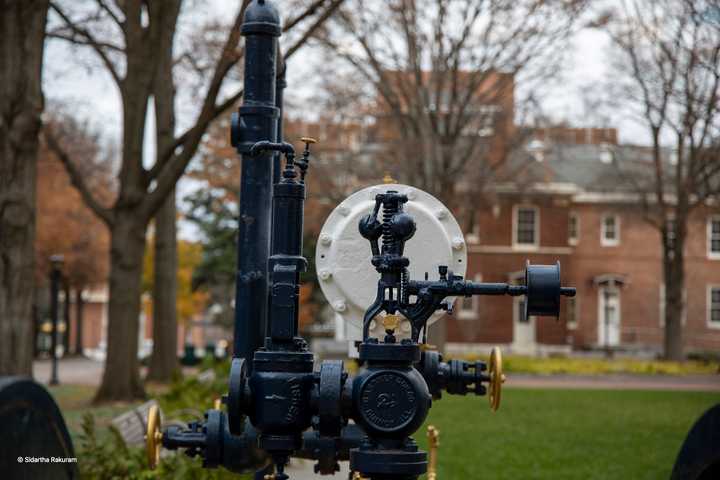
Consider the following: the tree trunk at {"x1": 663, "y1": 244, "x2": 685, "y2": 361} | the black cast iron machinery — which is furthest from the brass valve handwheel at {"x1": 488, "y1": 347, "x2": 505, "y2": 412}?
the tree trunk at {"x1": 663, "y1": 244, "x2": 685, "y2": 361}

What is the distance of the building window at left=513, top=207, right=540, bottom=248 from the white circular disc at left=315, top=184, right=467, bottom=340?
4593 centimetres

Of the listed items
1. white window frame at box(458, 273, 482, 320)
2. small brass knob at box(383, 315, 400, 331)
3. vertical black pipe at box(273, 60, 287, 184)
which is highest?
vertical black pipe at box(273, 60, 287, 184)

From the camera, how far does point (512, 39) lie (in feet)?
86.7

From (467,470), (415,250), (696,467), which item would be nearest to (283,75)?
(415,250)

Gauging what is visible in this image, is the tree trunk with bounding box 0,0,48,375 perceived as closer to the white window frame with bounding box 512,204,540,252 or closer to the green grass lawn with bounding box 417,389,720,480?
the green grass lawn with bounding box 417,389,720,480

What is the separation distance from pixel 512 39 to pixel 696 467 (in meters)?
23.1

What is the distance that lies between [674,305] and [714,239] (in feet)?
56.8

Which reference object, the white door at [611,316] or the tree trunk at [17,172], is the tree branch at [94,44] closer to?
the tree trunk at [17,172]

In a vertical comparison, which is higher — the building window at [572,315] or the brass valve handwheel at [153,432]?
the building window at [572,315]

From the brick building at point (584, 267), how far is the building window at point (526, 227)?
0.05m

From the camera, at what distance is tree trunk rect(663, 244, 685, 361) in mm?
37125

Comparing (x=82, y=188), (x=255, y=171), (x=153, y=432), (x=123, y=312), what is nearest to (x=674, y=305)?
(x=123, y=312)

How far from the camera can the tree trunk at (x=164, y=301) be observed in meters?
24.6

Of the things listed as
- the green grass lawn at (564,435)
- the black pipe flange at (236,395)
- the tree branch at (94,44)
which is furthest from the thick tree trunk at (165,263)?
the black pipe flange at (236,395)
